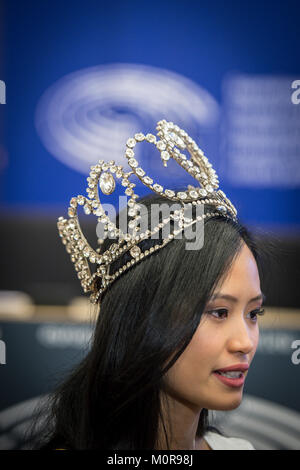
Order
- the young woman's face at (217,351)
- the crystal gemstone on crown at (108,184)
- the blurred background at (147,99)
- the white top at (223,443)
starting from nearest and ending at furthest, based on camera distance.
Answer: the young woman's face at (217,351) → the crystal gemstone on crown at (108,184) → the white top at (223,443) → the blurred background at (147,99)

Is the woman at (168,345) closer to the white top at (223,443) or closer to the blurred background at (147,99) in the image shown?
the white top at (223,443)

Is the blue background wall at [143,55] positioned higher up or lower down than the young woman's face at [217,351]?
higher up

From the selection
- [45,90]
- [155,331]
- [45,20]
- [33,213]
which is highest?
[45,20]

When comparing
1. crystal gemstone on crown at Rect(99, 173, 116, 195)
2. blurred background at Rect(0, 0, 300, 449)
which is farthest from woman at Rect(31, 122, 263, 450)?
blurred background at Rect(0, 0, 300, 449)

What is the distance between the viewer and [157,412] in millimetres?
1139

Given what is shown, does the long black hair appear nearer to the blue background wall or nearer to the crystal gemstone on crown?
the crystal gemstone on crown

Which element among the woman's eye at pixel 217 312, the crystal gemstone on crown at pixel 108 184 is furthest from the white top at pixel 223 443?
the crystal gemstone on crown at pixel 108 184

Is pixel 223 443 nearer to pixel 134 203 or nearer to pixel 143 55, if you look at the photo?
pixel 134 203

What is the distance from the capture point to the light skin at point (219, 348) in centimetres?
107

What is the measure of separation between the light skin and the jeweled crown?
16cm

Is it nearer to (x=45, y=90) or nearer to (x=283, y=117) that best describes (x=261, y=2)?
(x=283, y=117)

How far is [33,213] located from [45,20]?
80cm

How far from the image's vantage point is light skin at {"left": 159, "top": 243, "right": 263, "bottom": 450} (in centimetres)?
107
